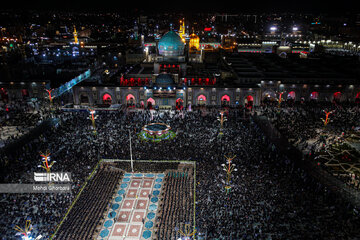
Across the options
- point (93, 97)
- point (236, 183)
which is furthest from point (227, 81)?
point (236, 183)

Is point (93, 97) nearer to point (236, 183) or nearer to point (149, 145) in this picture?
point (149, 145)

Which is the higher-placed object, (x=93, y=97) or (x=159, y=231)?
(x=93, y=97)

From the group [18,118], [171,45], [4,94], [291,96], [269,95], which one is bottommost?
[18,118]

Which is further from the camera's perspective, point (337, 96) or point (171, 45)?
point (171, 45)

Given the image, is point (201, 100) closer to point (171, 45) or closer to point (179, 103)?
point (179, 103)

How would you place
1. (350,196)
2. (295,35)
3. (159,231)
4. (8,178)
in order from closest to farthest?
1. (159,231)
2. (350,196)
3. (8,178)
4. (295,35)

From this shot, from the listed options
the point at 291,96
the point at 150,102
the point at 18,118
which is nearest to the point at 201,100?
the point at 150,102

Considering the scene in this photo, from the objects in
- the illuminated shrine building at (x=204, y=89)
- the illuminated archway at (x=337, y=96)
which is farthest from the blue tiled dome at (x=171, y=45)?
the illuminated archway at (x=337, y=96)

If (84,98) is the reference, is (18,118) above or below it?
below
